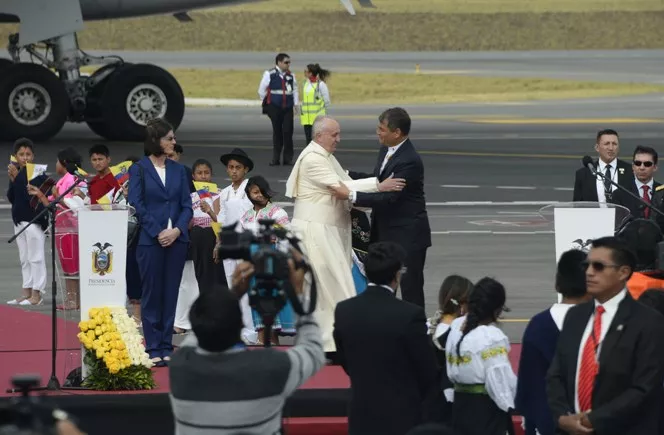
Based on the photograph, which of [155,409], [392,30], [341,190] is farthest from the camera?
[392,30]

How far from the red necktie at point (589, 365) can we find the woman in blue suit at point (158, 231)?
486 centimetres

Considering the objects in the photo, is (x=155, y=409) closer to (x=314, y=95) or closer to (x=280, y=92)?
(x=280, y=92)

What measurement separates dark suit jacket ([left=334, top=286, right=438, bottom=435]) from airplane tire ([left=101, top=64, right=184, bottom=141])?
2149 centimetres

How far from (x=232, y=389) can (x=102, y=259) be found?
5.01m

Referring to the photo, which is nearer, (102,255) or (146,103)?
(102,255)

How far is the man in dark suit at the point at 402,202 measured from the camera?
1116 cm

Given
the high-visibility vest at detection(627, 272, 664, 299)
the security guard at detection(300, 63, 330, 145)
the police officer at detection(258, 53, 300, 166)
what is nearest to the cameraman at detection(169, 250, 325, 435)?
the high-visibility vest at detection(627, 272, 664, 299)

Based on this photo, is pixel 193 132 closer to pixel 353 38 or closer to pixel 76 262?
pixel 76 262

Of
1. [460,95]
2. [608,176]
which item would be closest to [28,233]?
[608,176]

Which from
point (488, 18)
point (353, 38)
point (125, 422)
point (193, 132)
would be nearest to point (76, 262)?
point (125, 422)

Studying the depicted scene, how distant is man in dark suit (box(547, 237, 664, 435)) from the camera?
6.55 m

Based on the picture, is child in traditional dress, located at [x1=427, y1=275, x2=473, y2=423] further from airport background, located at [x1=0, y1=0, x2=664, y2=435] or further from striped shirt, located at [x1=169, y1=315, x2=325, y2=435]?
airport background, located at [x1=0, y1=0, x2=664, y2=435]

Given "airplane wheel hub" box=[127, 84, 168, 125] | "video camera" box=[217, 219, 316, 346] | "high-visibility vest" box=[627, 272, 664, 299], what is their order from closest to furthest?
"video camera" box=[217, 219, 316, 346] < "high-visibility vest" box=[627, 272, 664, 299] < "airplane wheel hub" box=[127, 84, 168, 125]

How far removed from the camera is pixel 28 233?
14.4 meters
